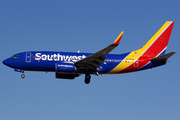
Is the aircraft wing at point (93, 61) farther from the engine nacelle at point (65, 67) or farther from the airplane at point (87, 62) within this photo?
the engine nacelle at point (65, 67)

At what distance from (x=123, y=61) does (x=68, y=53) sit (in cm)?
801

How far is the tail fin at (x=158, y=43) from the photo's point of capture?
167 ft

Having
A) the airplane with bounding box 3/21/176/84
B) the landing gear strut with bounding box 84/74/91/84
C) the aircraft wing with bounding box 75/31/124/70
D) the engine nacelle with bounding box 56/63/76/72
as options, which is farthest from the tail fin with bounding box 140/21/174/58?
the engine nacelle with bounding box 56/63/76/72

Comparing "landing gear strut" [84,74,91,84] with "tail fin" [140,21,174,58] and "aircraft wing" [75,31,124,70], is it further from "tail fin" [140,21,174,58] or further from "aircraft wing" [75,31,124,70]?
"tail fin" [140,21,174,58]

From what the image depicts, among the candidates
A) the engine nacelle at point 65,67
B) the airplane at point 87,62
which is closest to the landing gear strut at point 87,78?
the airplane at point 87,62

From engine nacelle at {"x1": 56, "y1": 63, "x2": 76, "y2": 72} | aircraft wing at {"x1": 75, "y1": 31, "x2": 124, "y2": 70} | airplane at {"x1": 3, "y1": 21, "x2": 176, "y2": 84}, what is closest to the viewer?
aircraft wing at {"x1": 75, "y1": 31, "x2": 124, "y2": 70}

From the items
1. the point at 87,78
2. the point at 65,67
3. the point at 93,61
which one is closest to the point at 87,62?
the point at 93,61

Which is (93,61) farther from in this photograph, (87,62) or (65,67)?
(65,67)

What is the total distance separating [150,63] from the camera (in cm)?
4934

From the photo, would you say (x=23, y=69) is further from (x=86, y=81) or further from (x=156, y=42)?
(x=156, y=42)

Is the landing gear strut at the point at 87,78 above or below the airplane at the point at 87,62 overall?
below

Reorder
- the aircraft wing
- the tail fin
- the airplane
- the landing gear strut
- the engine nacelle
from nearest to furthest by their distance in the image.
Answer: the aircraft wing < the engine nacelle < the airplane < the landing gear strut < the tail fin

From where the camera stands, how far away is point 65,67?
46406 millimetres

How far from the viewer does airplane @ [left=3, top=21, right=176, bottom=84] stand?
46.7 metres
